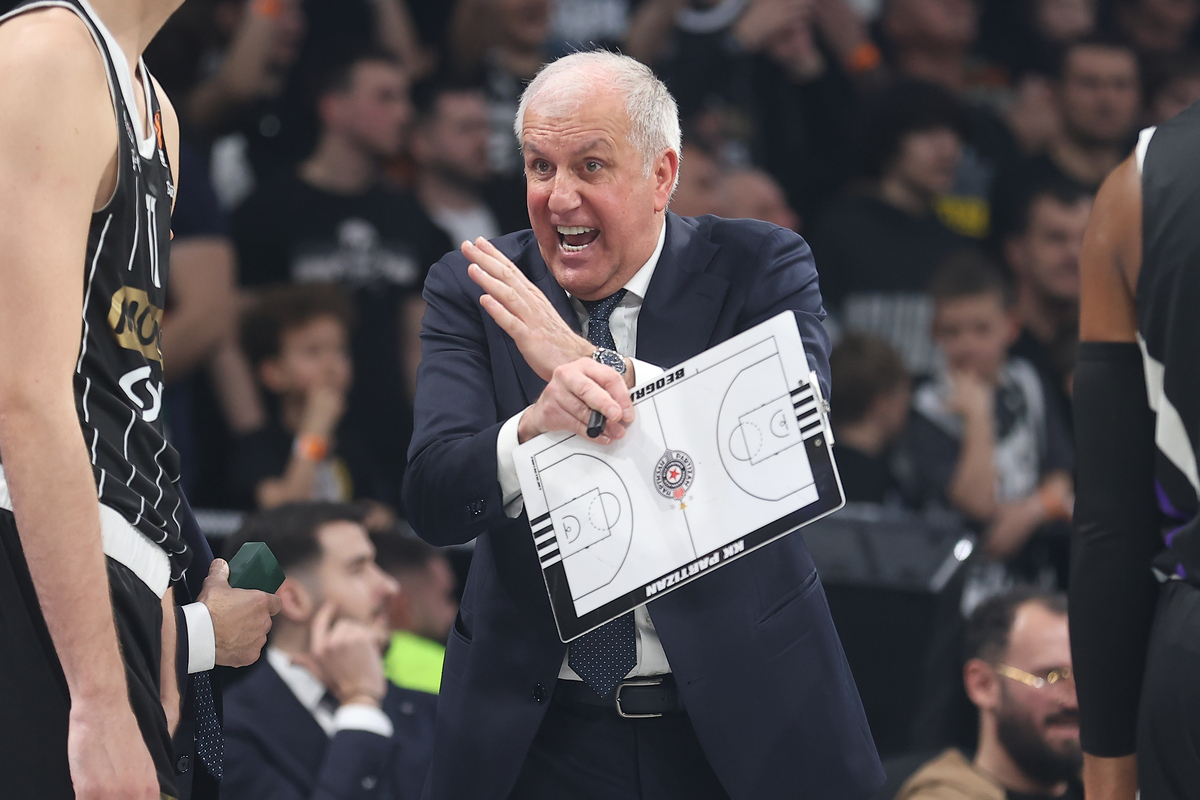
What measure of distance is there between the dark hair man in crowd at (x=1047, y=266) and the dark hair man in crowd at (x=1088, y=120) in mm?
135

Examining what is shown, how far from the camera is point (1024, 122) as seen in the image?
7.29 metres

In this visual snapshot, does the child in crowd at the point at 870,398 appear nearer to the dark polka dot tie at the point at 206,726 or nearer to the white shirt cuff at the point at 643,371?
the white shirt cuff at the point at 643,371

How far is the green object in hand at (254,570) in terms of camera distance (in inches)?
80.5

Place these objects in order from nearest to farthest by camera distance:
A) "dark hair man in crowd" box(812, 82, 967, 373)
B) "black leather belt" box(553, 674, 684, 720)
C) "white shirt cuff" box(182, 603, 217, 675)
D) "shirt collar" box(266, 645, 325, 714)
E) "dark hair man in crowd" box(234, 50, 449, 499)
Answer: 1. "white shirt cuff" box(182, 603, 217, 675)
2. "black leather belt" box(553, 674, 684, 720)
3. "shirt collar" box(266, 645, 325, 714)
4. "dark hair man in crowd" box(234, 50, 449, 499)
5. "dark hair man in crowd" box(812, 82, 967, 373)

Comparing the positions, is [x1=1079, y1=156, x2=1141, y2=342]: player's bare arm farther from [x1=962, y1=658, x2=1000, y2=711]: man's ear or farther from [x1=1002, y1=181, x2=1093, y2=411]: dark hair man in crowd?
[x1=1002, y1=181, x2=1093, y2=411]: dark hair man in crowd

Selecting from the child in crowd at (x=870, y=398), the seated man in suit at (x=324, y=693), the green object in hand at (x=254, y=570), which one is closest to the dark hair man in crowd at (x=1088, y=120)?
the child in crowd at (x=870, y=398)

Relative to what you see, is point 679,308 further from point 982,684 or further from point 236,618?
point 982,684

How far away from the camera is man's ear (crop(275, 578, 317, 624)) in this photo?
3719mm

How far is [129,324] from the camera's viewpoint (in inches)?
71.3

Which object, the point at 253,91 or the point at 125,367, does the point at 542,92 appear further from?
the point at 253,91

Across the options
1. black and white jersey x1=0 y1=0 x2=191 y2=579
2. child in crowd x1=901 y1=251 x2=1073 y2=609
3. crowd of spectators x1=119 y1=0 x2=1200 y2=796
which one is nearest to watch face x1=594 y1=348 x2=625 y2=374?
black and white jersey x1=0 y1=0 x2=191 y2=579

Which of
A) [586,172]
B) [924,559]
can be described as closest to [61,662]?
[586,172]

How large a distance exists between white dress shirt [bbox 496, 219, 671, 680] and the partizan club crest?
124 mm

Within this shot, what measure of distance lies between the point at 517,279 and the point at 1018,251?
4.95m
